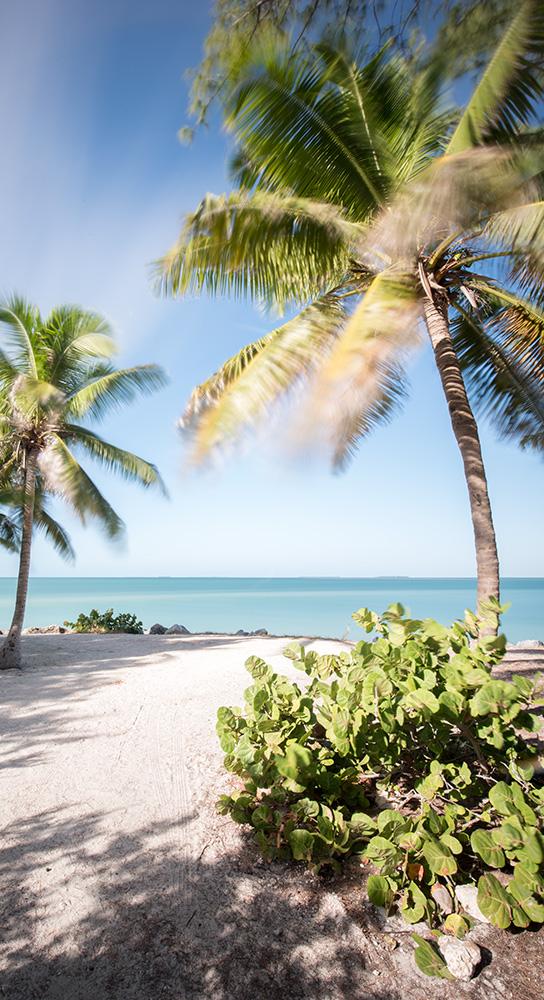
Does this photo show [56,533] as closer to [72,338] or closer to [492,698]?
[72,338]

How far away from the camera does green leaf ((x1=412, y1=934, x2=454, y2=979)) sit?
182 centimetres

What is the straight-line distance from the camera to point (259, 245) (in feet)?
16.6

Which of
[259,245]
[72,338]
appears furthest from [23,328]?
[259,245]

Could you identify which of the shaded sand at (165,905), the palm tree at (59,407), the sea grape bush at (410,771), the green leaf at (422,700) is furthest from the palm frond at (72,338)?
the green leaf at (422,700)

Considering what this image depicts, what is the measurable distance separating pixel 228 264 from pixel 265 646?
6.82m

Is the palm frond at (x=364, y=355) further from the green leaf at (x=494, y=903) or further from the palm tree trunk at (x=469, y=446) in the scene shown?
the green leaf at (x=494, y=903)

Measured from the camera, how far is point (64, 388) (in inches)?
381

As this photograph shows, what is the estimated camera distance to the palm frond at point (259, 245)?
4.78 meters

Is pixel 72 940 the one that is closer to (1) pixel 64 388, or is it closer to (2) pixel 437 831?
(2) pixel 437 831

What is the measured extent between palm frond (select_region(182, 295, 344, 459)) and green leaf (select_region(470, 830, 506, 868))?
11.7ft

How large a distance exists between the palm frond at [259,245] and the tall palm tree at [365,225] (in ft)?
0.05

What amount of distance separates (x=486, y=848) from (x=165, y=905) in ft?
5.12

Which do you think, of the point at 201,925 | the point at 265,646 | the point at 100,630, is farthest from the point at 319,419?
the point at 100,630

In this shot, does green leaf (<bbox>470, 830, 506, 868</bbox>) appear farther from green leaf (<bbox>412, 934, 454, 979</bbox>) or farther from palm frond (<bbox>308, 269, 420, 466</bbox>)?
palm frond (<bbox>308, 269, 420, 466</bbox>)
